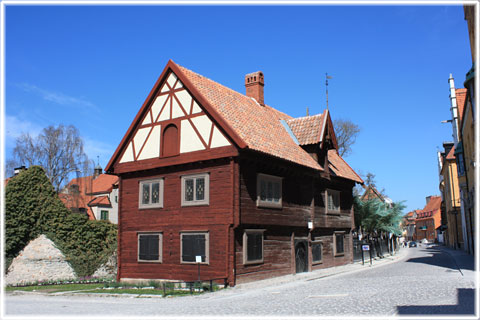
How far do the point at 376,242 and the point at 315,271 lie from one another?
1652 centimetres

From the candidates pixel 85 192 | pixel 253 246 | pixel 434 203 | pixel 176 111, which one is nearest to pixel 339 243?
pixel 253 246

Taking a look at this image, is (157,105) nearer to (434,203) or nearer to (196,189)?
(196,189)

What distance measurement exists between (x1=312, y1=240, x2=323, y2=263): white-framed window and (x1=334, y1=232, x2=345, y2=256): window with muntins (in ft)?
7.48

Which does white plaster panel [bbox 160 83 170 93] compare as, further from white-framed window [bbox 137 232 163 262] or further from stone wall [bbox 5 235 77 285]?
stone wall [bbox 5 235 77 285]

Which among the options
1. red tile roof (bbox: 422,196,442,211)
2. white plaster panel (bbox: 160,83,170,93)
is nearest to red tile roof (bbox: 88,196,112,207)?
white plaster panel (bbox: 160,83,170,93)

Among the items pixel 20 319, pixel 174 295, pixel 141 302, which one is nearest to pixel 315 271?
pixel 174 295

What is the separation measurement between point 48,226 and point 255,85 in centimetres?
1594

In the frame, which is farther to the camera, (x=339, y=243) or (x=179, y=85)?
(x=339, y=243)

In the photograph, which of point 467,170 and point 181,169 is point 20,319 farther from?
point 467,170

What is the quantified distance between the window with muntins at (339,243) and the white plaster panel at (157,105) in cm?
1437

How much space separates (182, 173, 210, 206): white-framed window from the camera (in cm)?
2066

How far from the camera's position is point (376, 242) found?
40.3 meters

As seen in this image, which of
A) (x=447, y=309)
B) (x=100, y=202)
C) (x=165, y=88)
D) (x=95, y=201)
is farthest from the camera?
(x=95, y=201)

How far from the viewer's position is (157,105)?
75.7ft
